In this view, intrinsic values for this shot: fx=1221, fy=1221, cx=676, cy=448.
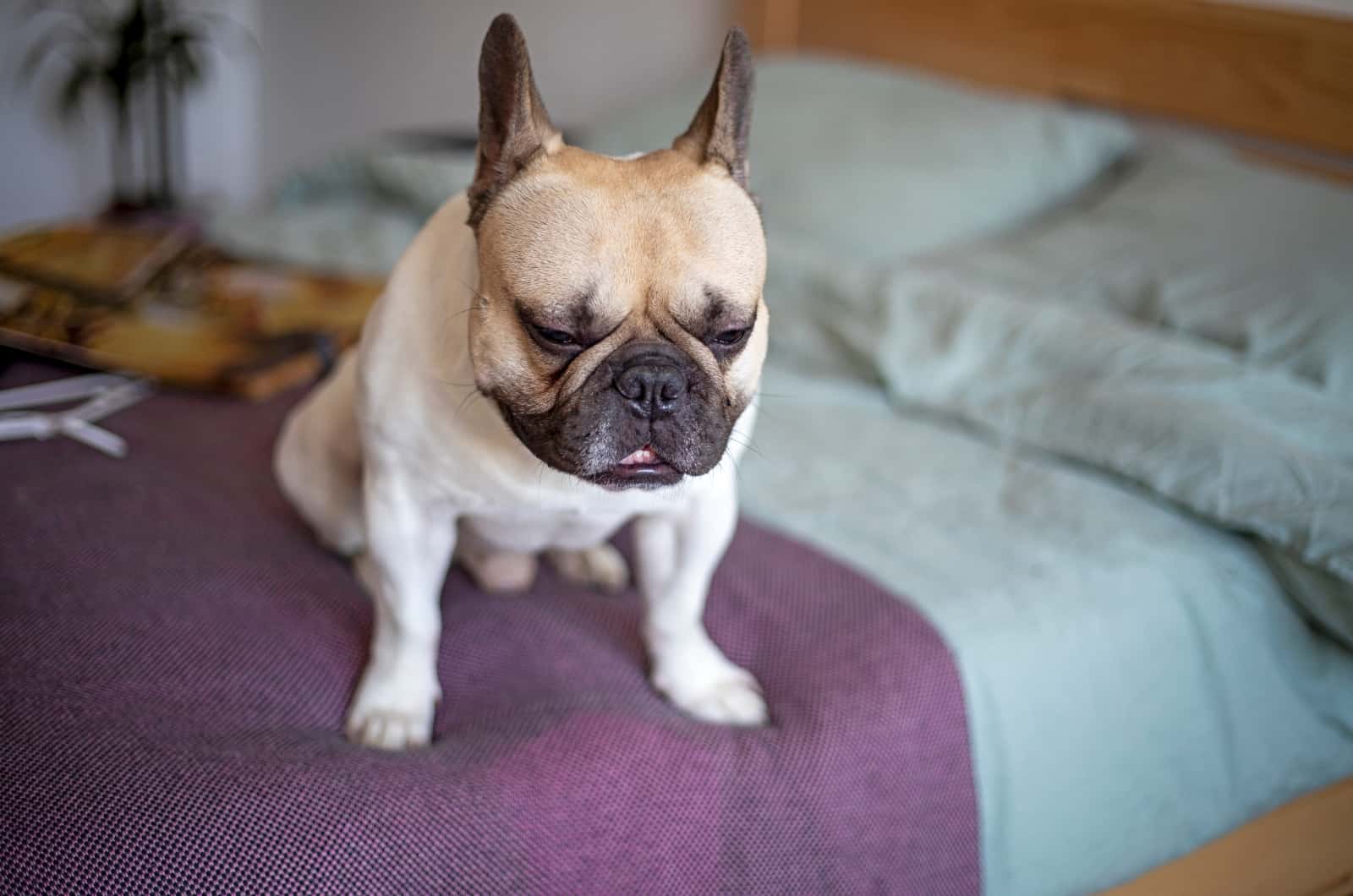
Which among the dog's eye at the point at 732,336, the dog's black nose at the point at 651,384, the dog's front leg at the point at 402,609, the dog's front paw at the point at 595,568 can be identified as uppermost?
the dog's eye at the point at 732,336

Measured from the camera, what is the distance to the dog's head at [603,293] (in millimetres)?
1047

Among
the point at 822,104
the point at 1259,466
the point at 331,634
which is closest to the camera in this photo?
the point at 331,634

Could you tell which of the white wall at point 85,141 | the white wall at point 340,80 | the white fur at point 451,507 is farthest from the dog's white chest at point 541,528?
the white wall at point 85,141

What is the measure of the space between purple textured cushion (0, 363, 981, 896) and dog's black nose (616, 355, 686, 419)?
1.18ft

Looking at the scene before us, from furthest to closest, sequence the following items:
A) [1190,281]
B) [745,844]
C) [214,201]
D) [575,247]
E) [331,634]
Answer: [214,201] → [1190,281] → [331,634] → [745,844] → [575,247]

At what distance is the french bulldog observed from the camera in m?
1.05

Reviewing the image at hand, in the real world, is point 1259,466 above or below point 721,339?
below

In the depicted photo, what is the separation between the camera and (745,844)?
1185 mm

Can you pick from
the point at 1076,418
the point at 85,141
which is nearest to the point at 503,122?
the point at 1076,418

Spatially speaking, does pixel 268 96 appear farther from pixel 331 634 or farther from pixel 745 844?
pixel 745 844

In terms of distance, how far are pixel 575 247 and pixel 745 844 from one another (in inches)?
23.4

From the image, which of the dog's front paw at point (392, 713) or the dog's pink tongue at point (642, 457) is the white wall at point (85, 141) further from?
the dog's pink tongue at point (642, 457)

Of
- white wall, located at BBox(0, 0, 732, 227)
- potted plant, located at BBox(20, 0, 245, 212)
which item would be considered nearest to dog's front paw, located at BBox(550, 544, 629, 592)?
white wall, located at BBox(0, 0, 732, 227)

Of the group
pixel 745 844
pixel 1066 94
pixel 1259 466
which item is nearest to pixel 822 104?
pixel 1066 94
